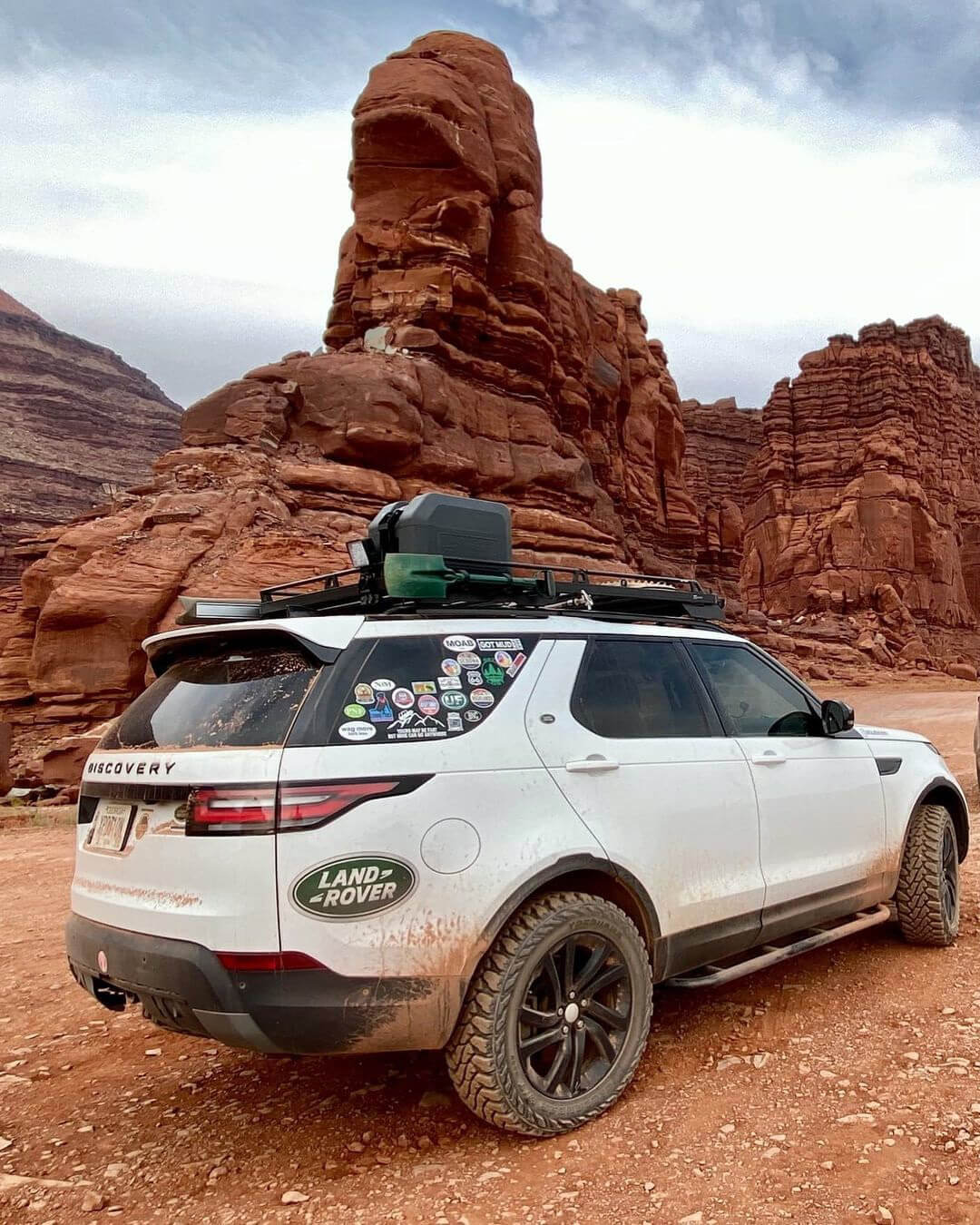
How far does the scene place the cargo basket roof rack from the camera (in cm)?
319

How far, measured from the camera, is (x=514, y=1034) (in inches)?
106

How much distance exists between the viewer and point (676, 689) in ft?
12.2

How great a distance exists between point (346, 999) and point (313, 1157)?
0.67 m

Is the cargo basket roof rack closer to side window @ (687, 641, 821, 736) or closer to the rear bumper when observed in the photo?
side window @ (687, 641, 821, 736)

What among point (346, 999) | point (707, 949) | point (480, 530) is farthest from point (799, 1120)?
point (480, 530)

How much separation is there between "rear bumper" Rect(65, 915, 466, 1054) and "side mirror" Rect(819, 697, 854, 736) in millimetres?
2402

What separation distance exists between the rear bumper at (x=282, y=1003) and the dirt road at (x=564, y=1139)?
1.48 ft

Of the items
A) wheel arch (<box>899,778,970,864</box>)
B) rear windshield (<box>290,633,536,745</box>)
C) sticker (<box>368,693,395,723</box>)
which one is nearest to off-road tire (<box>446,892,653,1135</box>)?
rear windshield (<box>290,633,536,745</box>)

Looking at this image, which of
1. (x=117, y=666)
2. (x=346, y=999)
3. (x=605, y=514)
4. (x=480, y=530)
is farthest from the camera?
(x=605, y=514)

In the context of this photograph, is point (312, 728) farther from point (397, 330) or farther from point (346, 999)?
point (397, 330)

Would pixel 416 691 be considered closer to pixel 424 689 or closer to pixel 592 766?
pixel 424 689

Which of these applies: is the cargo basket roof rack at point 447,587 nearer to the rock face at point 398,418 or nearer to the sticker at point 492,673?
the sticker at point 492,673

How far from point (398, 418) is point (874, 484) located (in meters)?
55.9

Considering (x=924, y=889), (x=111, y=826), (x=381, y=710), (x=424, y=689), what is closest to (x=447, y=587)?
(x=424, y=689)
